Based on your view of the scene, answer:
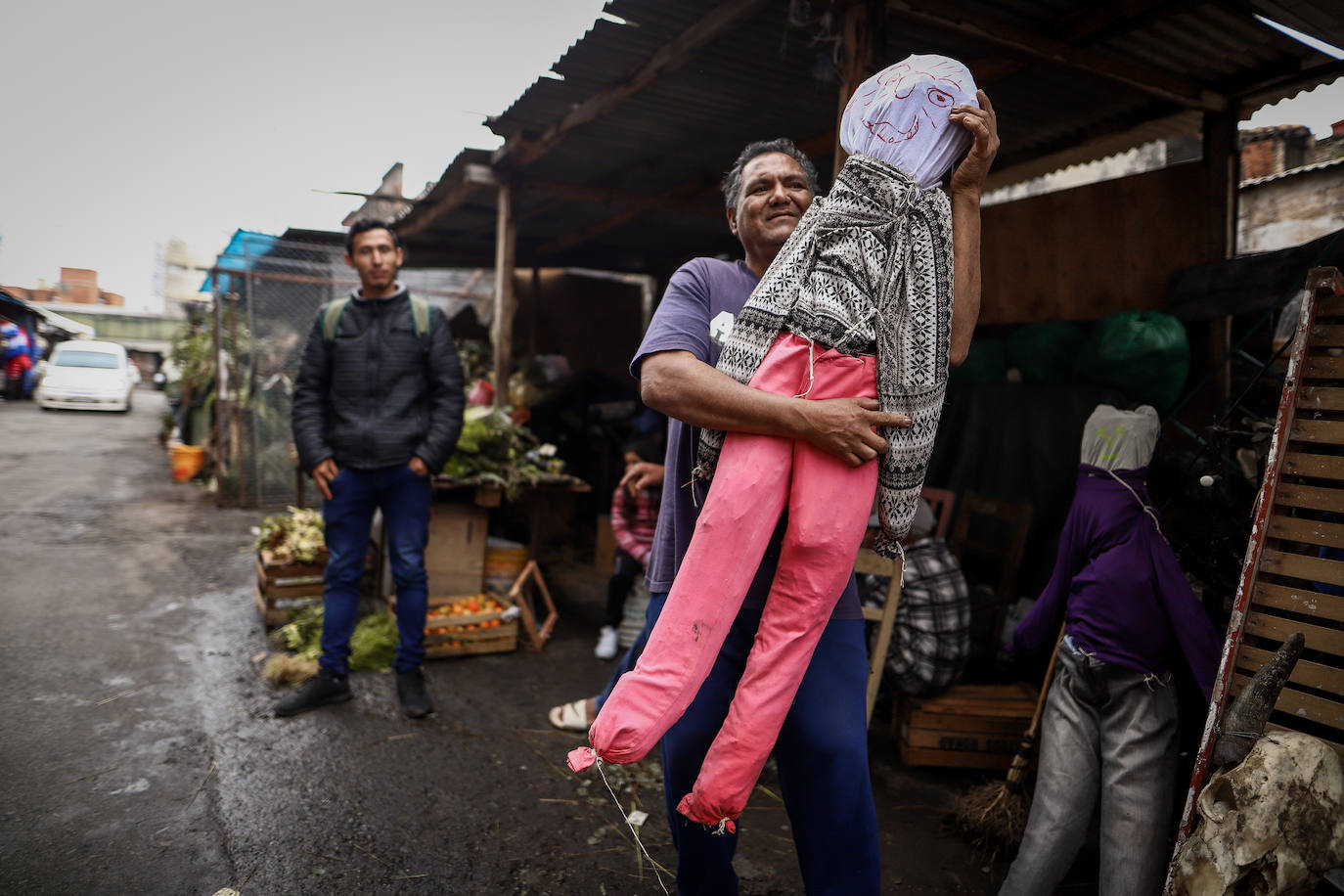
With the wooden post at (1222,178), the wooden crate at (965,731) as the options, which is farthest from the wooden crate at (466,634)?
the wooden post at (1222,178)

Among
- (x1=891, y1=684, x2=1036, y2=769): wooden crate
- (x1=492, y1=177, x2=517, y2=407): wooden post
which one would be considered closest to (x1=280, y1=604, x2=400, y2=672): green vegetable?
(x1=492, y1=177, x2=517, y2=407): wooden post

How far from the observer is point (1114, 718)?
8.13 ft

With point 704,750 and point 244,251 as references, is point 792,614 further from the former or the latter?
point 244,251

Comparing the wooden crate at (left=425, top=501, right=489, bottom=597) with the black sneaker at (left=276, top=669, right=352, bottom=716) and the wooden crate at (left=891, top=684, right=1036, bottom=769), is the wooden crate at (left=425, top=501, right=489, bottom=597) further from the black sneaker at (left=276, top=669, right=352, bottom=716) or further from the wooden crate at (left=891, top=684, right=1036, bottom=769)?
the wooden crate at (left=891, top=684, right=1036, bottom=769)

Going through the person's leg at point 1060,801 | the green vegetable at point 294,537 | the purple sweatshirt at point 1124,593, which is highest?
the purple sweatshirt at point 1124,593

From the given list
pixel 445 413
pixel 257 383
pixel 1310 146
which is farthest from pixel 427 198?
pixel 1310 146

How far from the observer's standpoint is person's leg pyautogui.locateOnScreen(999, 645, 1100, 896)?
2480 mm

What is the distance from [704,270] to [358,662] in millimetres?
3799

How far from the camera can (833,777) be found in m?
1.68

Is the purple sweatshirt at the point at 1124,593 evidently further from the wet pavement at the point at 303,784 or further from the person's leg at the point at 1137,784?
the wet pavement at the point at 303,784

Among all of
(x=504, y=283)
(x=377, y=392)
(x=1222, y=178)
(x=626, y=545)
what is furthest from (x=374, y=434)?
(x=1222, y=178)

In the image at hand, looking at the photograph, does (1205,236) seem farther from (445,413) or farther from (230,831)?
(230,831)

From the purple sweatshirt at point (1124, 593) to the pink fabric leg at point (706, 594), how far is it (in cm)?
167

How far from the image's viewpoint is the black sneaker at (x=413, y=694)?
13.2 ft
